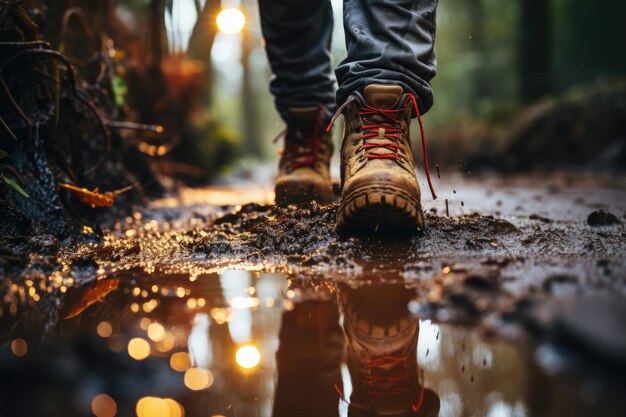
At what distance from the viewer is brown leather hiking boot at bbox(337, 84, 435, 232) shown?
144 centimetres

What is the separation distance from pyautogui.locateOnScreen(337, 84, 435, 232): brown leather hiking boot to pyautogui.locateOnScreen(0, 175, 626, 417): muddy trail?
0.08 m

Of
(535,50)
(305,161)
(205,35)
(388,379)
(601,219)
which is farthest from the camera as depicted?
(205,35)

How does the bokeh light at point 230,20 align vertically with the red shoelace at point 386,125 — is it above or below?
above

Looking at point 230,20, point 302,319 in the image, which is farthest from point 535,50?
point 302,319

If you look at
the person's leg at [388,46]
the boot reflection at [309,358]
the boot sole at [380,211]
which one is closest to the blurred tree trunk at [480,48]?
the person's leg at [388,46]

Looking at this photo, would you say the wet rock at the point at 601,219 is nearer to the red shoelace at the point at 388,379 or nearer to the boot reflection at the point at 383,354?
the boot reflection at the point at 383,354

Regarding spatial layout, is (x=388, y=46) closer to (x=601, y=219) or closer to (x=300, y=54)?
(x=300, y=54)

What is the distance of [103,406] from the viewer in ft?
2.04

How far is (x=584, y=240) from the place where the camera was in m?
1.52

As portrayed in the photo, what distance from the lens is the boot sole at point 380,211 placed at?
1422mm

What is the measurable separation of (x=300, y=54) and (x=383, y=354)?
1.77 m

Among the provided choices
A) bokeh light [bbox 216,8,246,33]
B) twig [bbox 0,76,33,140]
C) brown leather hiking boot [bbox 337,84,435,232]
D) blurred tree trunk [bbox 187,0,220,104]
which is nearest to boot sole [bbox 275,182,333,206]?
brown leather hiking boot [bbox 337,84,435,232]

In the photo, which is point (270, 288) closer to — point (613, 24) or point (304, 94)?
point (304, 94)

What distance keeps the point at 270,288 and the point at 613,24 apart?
2469 centimetres
